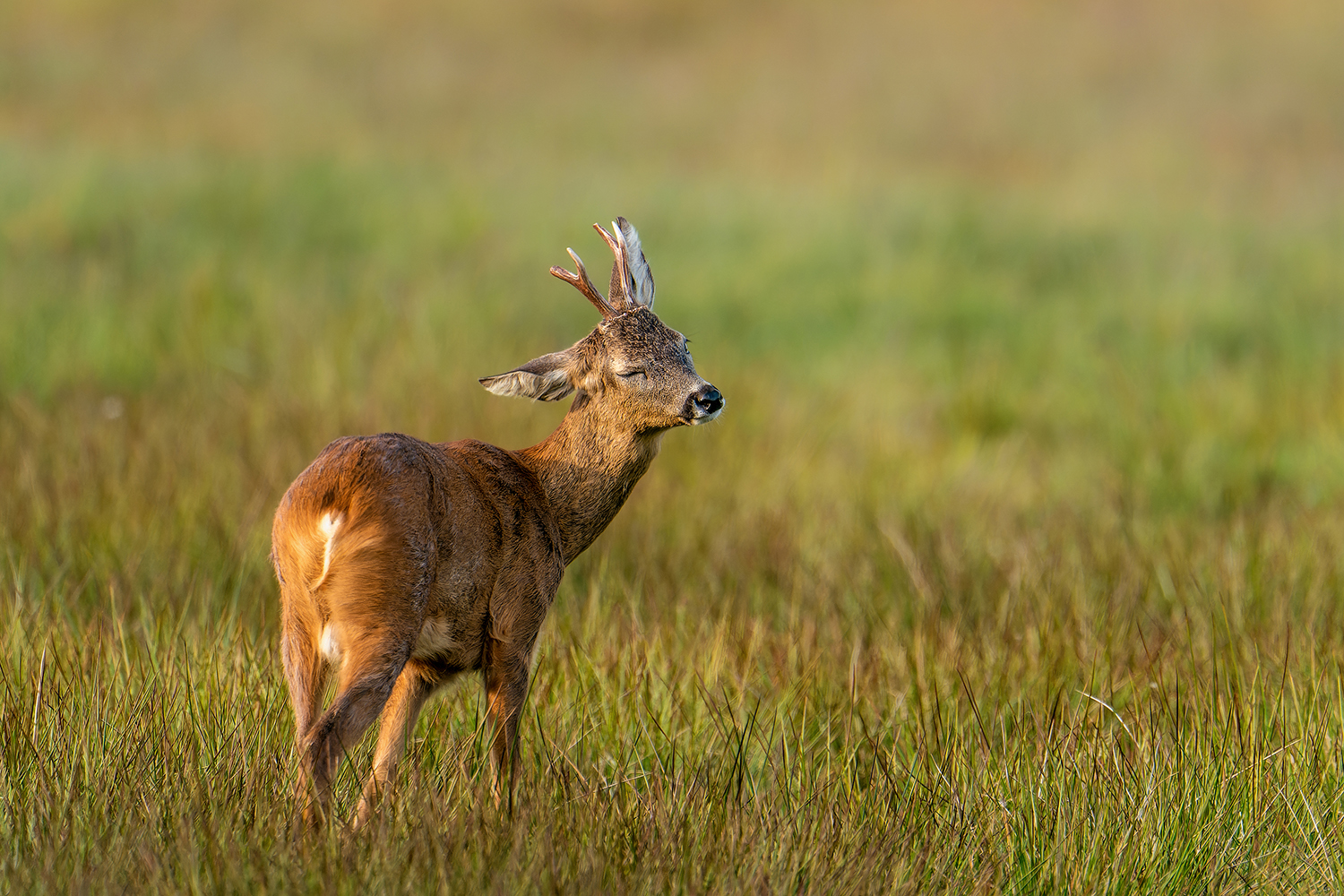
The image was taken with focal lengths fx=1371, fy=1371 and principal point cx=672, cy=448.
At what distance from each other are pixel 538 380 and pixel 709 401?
39 centimetres

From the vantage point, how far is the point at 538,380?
3.08 meters

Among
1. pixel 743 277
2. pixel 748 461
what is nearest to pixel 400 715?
pixel 748 461

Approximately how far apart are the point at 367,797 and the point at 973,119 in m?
16.6

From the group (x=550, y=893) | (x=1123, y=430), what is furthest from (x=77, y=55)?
(x=550, y=893)

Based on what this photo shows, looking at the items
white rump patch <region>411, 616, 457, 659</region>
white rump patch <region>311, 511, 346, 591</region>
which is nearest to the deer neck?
white rump patch <region>411, 616, 457, 659</region>

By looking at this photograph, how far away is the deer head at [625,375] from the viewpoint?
304cm

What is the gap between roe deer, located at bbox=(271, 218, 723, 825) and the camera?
2559 millimetres

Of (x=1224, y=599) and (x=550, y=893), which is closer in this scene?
(x=550, y=893)

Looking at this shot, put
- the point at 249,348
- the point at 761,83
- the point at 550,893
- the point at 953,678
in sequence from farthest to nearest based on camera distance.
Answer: the point at 761,83, the point at 249,348, the point at 953,678, the point at 550,893

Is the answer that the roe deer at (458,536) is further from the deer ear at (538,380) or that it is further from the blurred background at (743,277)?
the blurred background at (743,277)

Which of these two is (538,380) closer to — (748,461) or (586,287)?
(586,287)

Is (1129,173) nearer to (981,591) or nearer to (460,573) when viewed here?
(981,591)

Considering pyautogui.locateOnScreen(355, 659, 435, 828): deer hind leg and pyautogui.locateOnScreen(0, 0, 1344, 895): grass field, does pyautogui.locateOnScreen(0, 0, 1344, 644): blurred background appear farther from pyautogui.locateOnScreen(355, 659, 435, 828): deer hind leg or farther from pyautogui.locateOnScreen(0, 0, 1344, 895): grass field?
pyautogui.locateOnScreen(355, 659, 435, 828): deer hind leg

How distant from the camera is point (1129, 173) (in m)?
15.5
